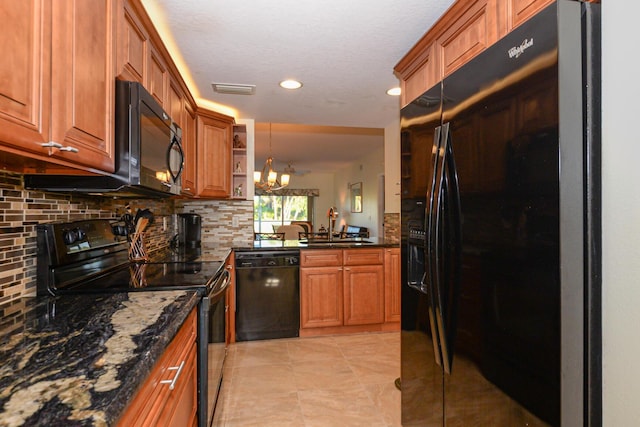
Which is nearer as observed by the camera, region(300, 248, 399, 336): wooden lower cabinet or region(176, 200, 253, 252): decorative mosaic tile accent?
region(300, 248, 399, 336): wooden lower cabinet

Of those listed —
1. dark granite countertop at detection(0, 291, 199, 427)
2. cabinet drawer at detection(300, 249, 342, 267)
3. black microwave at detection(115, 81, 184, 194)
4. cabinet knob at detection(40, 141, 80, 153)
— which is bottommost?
cabinet drawer at detection(300, 249, 342, 267)

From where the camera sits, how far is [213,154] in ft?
11.0

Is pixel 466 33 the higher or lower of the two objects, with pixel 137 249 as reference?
higher

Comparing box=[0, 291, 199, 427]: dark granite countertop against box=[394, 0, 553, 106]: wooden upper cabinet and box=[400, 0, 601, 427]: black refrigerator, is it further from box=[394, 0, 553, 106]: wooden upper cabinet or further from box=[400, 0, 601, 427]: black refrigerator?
box=[394, 0, 553, 106]: wooden upper cabinet

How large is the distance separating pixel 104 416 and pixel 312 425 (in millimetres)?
1710

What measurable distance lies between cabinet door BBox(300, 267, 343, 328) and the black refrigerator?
77.4 inches

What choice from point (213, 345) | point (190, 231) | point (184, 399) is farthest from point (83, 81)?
point (190, 231)

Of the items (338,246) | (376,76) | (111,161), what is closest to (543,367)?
(111,161)

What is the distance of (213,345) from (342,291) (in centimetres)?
182

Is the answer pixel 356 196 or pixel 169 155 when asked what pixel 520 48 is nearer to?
pixel 169 155

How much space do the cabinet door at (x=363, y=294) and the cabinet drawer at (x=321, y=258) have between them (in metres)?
0.14

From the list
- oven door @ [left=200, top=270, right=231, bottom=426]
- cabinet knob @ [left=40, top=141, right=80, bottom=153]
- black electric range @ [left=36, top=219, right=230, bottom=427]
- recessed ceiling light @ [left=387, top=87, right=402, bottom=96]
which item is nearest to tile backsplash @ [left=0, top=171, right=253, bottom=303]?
black electric range @ [left=36, top=219, right=230, bottom=427]

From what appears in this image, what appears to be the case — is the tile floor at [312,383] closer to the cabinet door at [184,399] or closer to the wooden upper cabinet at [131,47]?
the cabinet door at [184,399]

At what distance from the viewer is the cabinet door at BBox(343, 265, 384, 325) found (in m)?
3.45
